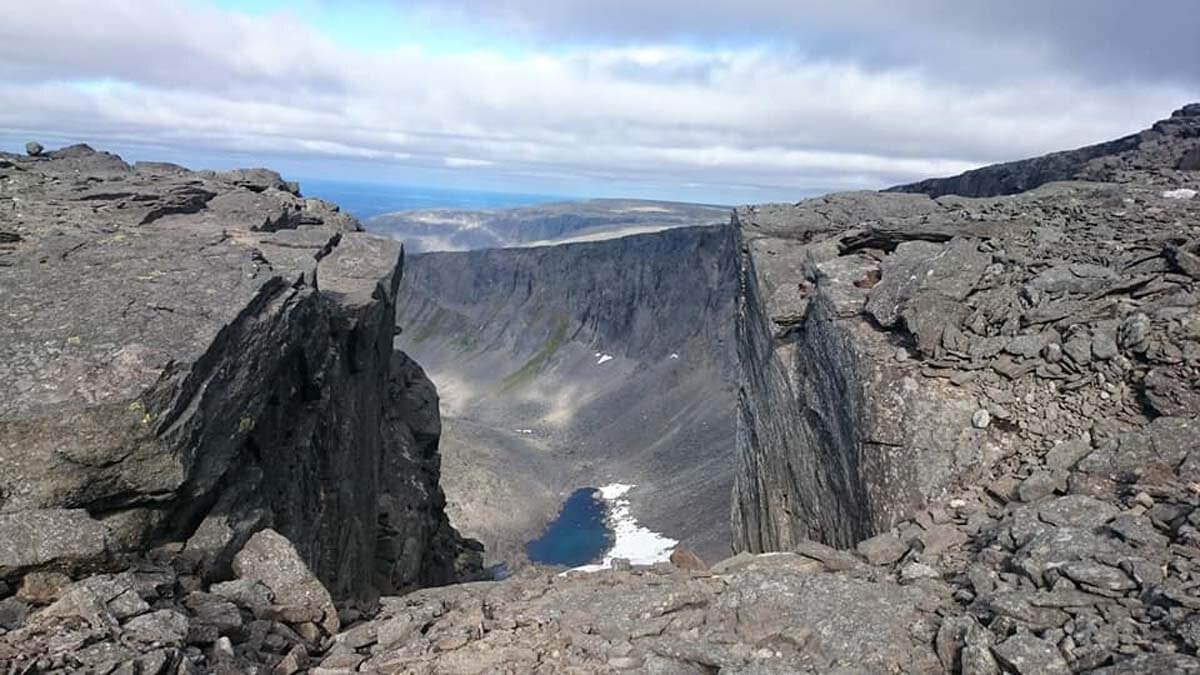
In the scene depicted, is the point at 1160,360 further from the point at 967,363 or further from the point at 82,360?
the point at 82,360

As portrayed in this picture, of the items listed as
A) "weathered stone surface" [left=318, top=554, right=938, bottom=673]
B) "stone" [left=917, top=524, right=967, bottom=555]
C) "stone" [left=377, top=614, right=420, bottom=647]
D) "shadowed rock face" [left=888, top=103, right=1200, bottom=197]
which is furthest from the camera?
"shadowed rock face" [left=888, top=103, right=1200, bottom=197]

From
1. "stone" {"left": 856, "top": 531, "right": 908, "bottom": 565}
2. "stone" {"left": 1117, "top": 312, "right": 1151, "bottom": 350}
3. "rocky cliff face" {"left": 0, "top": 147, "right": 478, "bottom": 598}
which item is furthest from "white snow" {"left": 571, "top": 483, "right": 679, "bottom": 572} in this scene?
"stone" {"left": 856, "top": 531, "right": 908, "bottom": 565}

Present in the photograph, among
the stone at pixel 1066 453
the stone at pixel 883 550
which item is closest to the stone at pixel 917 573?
the stone at pixel 883 550

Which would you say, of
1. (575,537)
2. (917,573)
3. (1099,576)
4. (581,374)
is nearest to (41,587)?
(917,573)

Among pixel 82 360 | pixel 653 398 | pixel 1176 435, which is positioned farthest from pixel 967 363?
pixel 653 398

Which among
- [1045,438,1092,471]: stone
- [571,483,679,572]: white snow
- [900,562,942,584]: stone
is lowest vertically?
[571,483,679,572]: white snow

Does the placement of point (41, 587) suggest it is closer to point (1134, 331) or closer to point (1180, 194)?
point (1134, 331)

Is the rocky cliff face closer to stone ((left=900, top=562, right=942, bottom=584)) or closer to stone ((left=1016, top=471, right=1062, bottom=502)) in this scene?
stone ((left=900, top=562, right=942, bottom=584))
